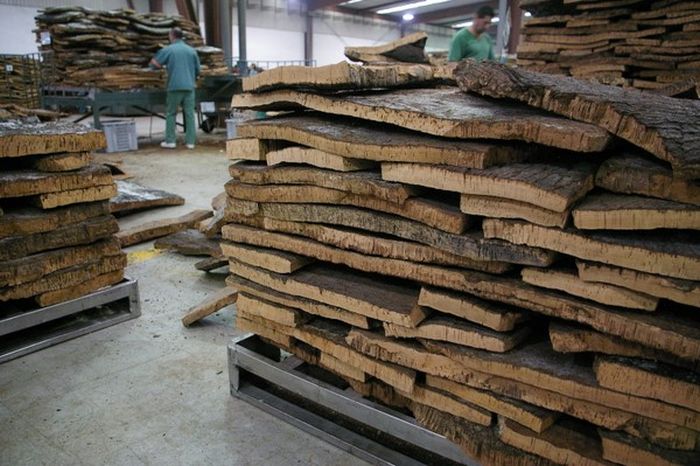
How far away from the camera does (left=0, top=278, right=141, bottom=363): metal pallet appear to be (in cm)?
290

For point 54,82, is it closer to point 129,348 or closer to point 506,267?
point 129,348

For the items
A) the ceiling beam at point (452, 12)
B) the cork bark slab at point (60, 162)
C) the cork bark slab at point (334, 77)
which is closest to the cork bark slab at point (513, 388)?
the cork bark slab at point (334, 77)

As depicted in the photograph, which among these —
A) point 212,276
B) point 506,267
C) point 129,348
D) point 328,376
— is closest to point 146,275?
point 212,276

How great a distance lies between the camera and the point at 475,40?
6.48 m

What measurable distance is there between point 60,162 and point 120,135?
7167 mm

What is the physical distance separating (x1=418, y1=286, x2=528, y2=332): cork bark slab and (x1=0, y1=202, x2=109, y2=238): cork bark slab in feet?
7.18

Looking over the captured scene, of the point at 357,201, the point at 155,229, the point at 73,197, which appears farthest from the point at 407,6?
the point at 357,201

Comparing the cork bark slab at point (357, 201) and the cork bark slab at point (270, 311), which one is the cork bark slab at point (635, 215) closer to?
the cork bark slab at point (357, 201)

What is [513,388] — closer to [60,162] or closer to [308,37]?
[60,162]

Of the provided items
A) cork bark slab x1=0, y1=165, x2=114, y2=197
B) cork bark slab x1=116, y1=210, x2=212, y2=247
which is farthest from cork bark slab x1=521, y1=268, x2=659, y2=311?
cork bark slab x1=116, y1=210, x2=212, y2=247

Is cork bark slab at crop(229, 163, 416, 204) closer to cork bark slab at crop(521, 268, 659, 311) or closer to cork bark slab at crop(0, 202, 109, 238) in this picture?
cork bark slab at crop(521, 268, 659, 311)

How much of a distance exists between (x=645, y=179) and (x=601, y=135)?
184mm

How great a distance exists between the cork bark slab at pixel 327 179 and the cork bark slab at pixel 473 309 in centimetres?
36

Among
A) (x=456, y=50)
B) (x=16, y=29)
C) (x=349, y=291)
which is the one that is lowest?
(x=349, y=291)
